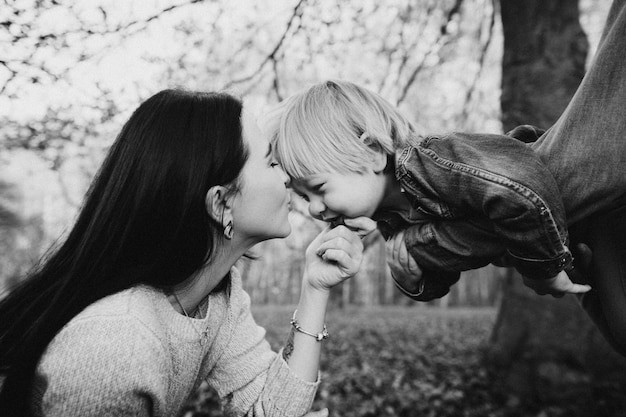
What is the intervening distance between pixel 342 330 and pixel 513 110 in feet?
18.1

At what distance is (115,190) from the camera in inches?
61.7

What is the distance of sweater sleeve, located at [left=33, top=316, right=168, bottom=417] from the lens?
4.26 ft

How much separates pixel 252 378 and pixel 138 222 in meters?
0.84

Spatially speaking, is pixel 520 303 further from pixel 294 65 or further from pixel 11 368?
pixel 11 368

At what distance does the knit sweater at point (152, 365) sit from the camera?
51.6 inches

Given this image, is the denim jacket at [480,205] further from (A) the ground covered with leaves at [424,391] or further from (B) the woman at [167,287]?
(A) the ground covered with leaves at [424,391]

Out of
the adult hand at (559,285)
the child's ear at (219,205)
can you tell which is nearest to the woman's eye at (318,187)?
the child's ear at (219,205)

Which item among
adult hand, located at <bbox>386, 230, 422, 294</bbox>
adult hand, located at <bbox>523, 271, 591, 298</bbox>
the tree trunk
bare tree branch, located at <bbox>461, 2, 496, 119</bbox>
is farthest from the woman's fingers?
bare tree branch, located at <bbox>461, 2, 496, 119</bbox>

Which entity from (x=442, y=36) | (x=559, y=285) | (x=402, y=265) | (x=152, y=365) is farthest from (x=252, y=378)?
(x=442, y=36)

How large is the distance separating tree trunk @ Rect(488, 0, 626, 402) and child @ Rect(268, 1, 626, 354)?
6.19 ft

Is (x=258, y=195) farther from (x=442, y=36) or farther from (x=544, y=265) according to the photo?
(x=442, y=36)

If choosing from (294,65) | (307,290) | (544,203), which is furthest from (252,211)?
(294,65)

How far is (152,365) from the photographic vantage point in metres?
1.41

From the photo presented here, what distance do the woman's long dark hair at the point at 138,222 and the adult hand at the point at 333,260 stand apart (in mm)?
487
